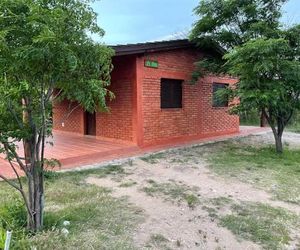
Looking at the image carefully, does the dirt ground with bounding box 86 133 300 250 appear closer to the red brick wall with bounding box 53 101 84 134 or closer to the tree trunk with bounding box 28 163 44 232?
the tree trunk with bounding box 28 163 44 232

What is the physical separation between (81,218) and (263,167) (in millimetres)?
4840

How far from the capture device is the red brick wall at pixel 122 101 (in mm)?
8969

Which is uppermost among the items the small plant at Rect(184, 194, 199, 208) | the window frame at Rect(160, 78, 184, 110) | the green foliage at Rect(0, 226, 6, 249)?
the window frame at Rect(160, 78, 184, 110)

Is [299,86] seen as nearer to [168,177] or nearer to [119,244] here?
[168,177]

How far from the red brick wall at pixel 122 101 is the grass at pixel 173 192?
Answer: 12.1 ft

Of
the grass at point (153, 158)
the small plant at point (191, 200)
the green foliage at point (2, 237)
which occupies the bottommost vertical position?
the small plant at point (191, 200)

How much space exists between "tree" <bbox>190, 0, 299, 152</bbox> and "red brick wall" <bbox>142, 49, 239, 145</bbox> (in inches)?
25.9

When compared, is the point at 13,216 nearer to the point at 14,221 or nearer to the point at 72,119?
the point at 14,221

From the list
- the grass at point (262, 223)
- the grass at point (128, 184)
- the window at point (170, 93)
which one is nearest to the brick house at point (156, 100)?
the window at point (170, 93)

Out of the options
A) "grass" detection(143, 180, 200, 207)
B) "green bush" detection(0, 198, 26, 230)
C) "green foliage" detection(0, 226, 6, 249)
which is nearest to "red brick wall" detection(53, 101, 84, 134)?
"grass" detection(143, 180, 200, 207)

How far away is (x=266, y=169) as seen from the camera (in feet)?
22.8

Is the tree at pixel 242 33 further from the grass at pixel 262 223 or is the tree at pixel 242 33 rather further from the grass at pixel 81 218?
the grass at pixel 81 218

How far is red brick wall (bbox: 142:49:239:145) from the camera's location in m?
9.10

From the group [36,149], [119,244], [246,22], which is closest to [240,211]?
[119,244]
